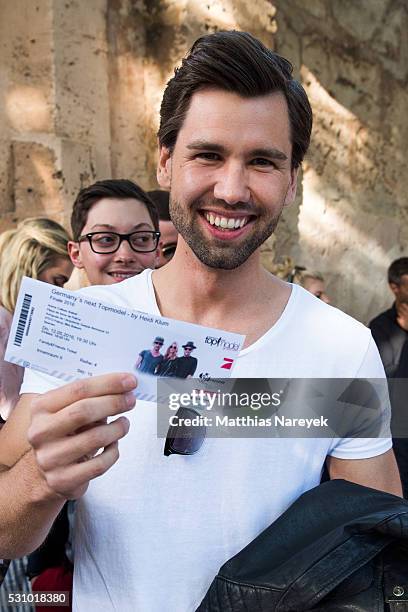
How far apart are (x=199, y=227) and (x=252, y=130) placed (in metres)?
0.20

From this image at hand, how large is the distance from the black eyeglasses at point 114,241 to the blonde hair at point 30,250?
202 mm

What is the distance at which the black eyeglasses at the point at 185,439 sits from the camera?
1.23m

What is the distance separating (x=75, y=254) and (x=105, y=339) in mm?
1537

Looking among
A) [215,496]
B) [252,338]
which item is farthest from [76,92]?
[215,496]

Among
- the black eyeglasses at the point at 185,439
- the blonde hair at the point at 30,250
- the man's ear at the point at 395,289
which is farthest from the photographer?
the man's ear at the point at 395,289

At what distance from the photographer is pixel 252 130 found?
1.34m

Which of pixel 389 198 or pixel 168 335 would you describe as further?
pixel 389 198

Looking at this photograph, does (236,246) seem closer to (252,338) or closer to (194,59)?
(252,338)

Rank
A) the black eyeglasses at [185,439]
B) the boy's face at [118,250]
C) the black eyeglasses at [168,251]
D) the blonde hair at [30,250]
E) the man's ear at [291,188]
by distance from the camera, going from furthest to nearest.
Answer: the black eyeglasses at [168,251]
the blonde hair at [30,250]
the boy's face at [118,250]
the man's ear at [291,188]
the black eyeglasses at [185,439]

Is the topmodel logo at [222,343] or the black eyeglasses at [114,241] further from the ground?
the black eyeglasses at [114,241]

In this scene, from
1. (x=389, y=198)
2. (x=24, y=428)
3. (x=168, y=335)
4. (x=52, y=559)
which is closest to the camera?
Result: (x=168, y=335)

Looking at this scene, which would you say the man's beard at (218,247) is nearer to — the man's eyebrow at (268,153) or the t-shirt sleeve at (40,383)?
the man's eyebrow at (268,153)

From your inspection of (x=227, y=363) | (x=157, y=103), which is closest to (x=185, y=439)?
(x=227, y=363)

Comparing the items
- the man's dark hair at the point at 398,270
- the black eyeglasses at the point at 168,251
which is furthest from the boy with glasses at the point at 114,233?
the man's dark hair at the point at 398,270
